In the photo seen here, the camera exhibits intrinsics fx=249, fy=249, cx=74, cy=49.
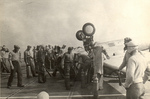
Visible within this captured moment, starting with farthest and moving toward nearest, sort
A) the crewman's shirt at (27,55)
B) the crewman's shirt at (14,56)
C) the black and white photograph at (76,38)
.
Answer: the crewman's shirt at (14,56)
the crewman's shirt at (27,55)
the black and white photograph at (76,38)

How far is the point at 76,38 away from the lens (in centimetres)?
461

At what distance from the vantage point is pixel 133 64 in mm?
3182

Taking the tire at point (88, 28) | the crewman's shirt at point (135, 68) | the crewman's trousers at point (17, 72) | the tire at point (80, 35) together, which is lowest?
the crewman's trousers at point (17, 72)

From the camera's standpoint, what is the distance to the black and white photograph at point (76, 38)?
4.33 meters

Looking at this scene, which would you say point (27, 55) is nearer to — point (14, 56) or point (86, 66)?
point (14, 56)

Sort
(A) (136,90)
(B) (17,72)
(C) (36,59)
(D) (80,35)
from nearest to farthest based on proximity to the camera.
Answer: (A) (136,90), (D) (80,35), (B) (17,72), (C) (36,59)

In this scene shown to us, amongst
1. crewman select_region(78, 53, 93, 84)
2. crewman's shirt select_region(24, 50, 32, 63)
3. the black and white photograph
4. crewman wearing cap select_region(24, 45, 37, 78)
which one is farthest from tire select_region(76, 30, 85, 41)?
crewman's shirt select_region(24, 50, 32, 63)

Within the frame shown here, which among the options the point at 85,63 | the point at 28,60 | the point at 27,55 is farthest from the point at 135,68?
the point at 28,60

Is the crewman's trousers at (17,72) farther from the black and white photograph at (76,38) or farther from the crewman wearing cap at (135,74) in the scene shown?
the crewman wearing cap at (135,74)

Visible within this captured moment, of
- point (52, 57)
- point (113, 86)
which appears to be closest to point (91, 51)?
point (113, 86)

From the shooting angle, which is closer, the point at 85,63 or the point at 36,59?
the point at 85,63

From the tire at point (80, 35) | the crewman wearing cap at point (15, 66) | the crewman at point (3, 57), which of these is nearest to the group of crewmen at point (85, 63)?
the crewman wearing cap at point (15, 66)

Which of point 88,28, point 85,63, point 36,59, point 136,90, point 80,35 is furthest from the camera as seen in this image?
point 36,59

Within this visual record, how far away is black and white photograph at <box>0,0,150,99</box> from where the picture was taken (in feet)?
14.2
